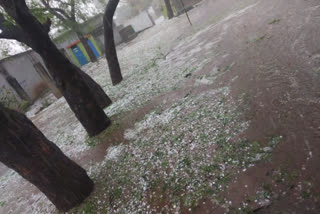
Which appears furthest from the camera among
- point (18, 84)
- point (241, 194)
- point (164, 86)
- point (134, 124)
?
point (18, 84)

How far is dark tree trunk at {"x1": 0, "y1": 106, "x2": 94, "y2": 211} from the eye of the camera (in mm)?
2979

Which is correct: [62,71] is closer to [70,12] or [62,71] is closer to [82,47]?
[70,12]

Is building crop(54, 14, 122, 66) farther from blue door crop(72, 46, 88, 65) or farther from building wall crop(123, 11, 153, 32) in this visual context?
building wall crop(123, 11, 153, 32)

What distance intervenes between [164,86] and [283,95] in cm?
331

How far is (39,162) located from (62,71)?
2.40m

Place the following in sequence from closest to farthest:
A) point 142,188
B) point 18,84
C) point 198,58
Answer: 1. point 142,188
2. point 198,58
3. point 18,84

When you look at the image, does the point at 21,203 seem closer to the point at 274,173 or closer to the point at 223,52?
the point at 274,173

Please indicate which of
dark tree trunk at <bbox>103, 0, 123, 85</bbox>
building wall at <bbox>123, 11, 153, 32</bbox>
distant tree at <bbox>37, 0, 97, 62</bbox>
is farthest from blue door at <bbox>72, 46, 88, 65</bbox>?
dark tree trunk at <bbox>103, 0, 123, 85</bbox>

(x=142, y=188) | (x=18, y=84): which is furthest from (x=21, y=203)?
(x=18, y=84)

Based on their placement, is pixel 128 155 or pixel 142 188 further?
pixel 128 155

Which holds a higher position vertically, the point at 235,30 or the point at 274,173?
the point at 235,30

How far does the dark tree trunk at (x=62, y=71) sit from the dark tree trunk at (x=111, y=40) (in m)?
3.14

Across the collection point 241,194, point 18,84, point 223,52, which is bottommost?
point 241,194

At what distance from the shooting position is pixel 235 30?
307 inches
